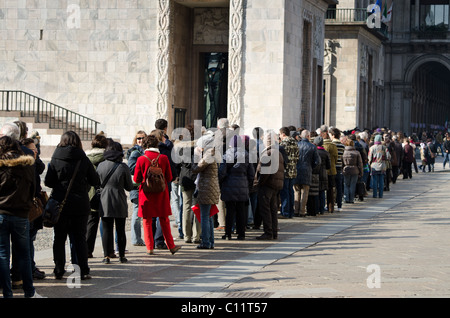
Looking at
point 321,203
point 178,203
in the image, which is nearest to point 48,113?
point 321,203

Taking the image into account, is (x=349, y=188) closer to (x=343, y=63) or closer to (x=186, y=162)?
(x=186, y=162)

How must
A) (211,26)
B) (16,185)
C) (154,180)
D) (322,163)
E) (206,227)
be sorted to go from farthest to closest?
(211,26), (322,163), (206,227), (154,180), (16,185)

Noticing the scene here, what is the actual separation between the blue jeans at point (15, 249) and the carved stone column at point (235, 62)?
20.0m

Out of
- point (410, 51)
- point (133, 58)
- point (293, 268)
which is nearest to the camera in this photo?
point (293, 268)

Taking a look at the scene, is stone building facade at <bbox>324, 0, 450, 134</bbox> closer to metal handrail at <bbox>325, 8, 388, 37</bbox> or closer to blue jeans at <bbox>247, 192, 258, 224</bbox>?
metal handrail at <bbox>325, 8, 388, 37</bbox>

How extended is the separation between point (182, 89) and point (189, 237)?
17.7m

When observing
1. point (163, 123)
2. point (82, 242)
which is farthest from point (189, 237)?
point (82, 242)

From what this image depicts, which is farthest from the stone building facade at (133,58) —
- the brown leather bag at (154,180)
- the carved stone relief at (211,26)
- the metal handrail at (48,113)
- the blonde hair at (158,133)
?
the brown leather bag at (154,180)

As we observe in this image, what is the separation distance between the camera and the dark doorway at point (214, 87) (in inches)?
1272

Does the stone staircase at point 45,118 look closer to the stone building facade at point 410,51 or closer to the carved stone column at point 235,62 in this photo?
the carved stone column at point 235,62

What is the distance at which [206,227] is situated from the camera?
13.7 m

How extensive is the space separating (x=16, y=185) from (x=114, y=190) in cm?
301

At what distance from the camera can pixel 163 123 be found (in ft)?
47.8

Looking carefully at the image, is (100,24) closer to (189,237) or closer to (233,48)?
(233,48)
